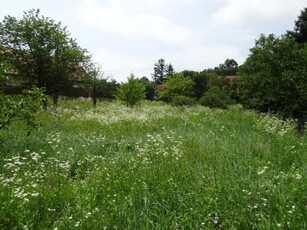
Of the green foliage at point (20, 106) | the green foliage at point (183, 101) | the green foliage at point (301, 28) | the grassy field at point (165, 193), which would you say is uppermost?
the green foliage at point (301, 28)

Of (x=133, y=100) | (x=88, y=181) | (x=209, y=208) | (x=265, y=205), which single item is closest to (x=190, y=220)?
(x=209, y=208)

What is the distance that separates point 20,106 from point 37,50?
52.8 feet

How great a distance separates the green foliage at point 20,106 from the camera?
22.1ft

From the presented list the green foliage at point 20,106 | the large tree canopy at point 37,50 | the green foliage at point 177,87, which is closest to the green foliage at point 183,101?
the green foliage at point 177,87

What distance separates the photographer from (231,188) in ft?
12.4

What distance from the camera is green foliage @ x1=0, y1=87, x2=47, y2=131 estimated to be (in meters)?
6.75

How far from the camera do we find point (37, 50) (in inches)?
830

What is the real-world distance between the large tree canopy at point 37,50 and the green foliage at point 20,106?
15.7 m

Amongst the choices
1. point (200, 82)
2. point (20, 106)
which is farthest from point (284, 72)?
point (200, 82)

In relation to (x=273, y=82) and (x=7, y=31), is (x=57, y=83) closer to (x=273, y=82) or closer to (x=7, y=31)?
(x=7, y=31)

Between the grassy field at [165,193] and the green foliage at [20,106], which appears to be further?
the green foliage at [20,106]

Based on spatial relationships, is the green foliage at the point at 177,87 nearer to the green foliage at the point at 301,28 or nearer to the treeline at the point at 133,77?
the treeline at the point at 133,77

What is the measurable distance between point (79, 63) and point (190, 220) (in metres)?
23.4

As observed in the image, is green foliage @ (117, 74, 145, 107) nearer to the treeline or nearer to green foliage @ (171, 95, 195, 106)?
the treeline
